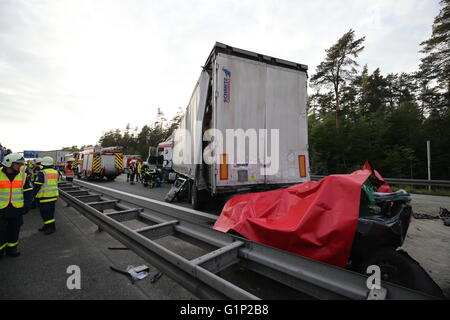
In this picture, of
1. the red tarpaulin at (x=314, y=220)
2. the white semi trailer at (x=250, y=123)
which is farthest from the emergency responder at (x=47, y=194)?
the red tarpaulin at (x=314, y=220)

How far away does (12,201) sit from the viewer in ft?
12.2

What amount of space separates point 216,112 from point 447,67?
77.0ft

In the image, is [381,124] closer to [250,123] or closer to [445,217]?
[445,217]

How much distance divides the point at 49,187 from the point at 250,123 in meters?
4.81

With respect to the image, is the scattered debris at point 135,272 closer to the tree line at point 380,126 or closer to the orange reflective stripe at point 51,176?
the orange reflective stripe at point 51,176

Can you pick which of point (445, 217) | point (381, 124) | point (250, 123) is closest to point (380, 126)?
point (381, 124)

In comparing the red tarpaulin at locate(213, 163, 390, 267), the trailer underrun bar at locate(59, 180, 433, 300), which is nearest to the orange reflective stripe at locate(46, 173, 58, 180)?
the trailer underrun bar at locate(59, 180, 433, 300)

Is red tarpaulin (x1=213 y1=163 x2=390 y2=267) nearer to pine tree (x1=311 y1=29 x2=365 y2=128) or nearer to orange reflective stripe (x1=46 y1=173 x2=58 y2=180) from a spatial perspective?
orange reflective stripe (x1=46 y1=173 x2=58 y2=180)

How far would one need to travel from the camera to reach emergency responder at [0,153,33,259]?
11.8ft

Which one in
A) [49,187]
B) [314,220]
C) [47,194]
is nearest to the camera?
[314,220]

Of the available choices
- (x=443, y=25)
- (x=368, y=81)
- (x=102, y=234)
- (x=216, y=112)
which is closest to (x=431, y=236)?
(x=216, y=112)

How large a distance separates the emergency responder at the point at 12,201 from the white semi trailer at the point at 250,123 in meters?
3.29

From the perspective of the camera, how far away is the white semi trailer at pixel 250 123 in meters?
4.38

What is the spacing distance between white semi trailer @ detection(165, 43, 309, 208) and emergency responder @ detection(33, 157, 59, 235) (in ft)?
10.8
